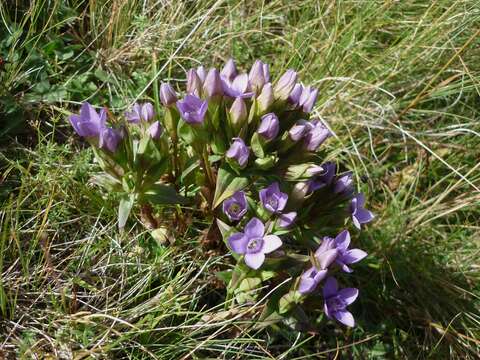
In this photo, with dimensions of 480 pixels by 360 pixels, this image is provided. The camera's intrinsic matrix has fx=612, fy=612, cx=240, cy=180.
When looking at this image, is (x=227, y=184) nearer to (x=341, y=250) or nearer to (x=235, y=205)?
(x=235, y=205)

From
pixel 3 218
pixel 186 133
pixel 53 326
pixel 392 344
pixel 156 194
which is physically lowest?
pixel 392 344

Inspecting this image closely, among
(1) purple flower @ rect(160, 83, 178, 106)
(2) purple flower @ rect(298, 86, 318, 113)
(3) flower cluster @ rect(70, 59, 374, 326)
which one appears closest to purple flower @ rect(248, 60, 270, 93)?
(3) flower cluster @ rect(70, 59, 374, 326)

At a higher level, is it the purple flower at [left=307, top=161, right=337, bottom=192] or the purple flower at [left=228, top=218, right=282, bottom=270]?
the purple flower at [left=307, top=161, right=337, bottom=192]

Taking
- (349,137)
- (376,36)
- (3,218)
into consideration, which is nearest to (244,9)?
(376,36)

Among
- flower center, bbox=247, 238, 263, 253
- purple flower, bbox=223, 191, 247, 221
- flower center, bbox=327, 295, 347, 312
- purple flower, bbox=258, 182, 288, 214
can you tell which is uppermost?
purple flower, bbox=258, 182, 288, 214

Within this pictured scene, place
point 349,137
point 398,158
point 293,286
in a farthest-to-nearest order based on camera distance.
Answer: point 398,158
point 349,137
point 293,286

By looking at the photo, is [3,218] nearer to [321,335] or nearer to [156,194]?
[156,194]

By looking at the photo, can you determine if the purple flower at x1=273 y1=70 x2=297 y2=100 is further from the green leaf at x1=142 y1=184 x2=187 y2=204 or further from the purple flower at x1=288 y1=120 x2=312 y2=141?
the green leaf at x1=142 y1=184 x2=187 y2=204
